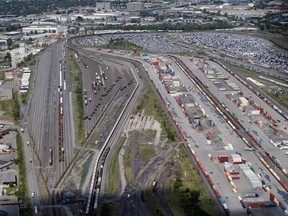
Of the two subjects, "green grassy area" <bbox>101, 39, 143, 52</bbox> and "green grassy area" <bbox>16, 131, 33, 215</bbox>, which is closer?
"green grassy area" <bbox>16, 131, 33, 215</bbox>

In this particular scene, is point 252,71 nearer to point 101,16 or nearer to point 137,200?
point 137,200

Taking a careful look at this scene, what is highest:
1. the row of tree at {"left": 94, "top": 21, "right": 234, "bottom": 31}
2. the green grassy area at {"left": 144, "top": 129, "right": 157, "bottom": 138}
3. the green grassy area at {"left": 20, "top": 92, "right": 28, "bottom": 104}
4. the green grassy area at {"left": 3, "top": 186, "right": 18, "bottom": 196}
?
the green grassy area at {"left": 3, "top": 186, "right": 18, "bottom": 196}

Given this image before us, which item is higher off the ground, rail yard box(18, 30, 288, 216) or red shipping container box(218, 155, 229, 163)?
red shipping container box(218, 155, 229, 163)

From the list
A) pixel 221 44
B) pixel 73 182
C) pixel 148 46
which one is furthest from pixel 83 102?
pixel 221 44

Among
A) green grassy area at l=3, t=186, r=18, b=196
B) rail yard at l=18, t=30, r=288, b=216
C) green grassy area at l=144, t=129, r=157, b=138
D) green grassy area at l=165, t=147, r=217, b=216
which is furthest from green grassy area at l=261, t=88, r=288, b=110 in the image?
green grassy area at l=3, t=186, r=18, b=196

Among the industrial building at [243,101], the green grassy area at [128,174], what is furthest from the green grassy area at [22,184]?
the industrial building at [243,101]

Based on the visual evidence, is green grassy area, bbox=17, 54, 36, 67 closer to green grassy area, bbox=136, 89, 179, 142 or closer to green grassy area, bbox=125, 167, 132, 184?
green grassy area, bbox=136, 89, 179, 142

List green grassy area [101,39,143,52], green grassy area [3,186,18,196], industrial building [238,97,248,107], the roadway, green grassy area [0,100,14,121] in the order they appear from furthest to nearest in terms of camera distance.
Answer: green grassy area [101,39,143,52], industrial building [238,97,248,107], green grassy area [0,100,14,121], the roadway, green grassy area [3,186,18,196]
